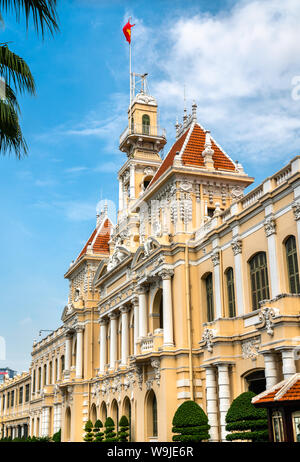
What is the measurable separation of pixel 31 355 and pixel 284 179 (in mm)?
54051

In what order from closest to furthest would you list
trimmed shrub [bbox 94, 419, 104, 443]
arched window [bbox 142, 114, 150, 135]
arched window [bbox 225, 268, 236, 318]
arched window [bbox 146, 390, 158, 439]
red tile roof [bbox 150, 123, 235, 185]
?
arched window [bbox 225, 268, 236, 318] < arched window [bbox 146, 390, 158, 439] < red tile roof [bbox 150, 123, 235, 185] < trimmed shrub [bbox 94, 419, 104, 443] < arched window [bbox 142, 114, 150, 135]

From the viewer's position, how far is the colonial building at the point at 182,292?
2347 cm

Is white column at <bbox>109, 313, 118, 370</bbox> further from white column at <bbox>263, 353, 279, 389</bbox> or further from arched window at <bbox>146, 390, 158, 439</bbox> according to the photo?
white column at <bbox>263, 353, 279, 389</bbox>

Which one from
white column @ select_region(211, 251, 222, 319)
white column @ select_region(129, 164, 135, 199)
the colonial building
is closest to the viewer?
the colonial building

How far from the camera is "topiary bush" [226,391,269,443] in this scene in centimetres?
2064

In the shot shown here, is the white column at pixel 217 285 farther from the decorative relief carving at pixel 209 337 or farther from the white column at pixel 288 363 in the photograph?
the white column at pixel 288 363

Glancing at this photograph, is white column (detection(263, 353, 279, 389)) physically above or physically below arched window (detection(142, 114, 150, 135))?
below

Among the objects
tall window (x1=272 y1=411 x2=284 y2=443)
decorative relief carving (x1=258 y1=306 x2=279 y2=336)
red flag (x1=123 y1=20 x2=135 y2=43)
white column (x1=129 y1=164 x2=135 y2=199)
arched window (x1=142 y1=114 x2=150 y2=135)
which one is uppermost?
red flag (x1=123 y1=20 x2=135 y2=43)

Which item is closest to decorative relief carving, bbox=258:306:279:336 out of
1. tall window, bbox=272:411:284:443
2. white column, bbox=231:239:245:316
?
white column, bbox=231:239:245:316

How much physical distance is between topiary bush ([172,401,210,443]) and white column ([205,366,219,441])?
37cm

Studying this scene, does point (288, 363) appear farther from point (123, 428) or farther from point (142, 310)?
point (123, 428)

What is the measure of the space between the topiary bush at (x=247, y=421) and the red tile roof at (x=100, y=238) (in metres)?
30.5

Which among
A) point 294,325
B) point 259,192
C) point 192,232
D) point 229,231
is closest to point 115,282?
point 192,232
